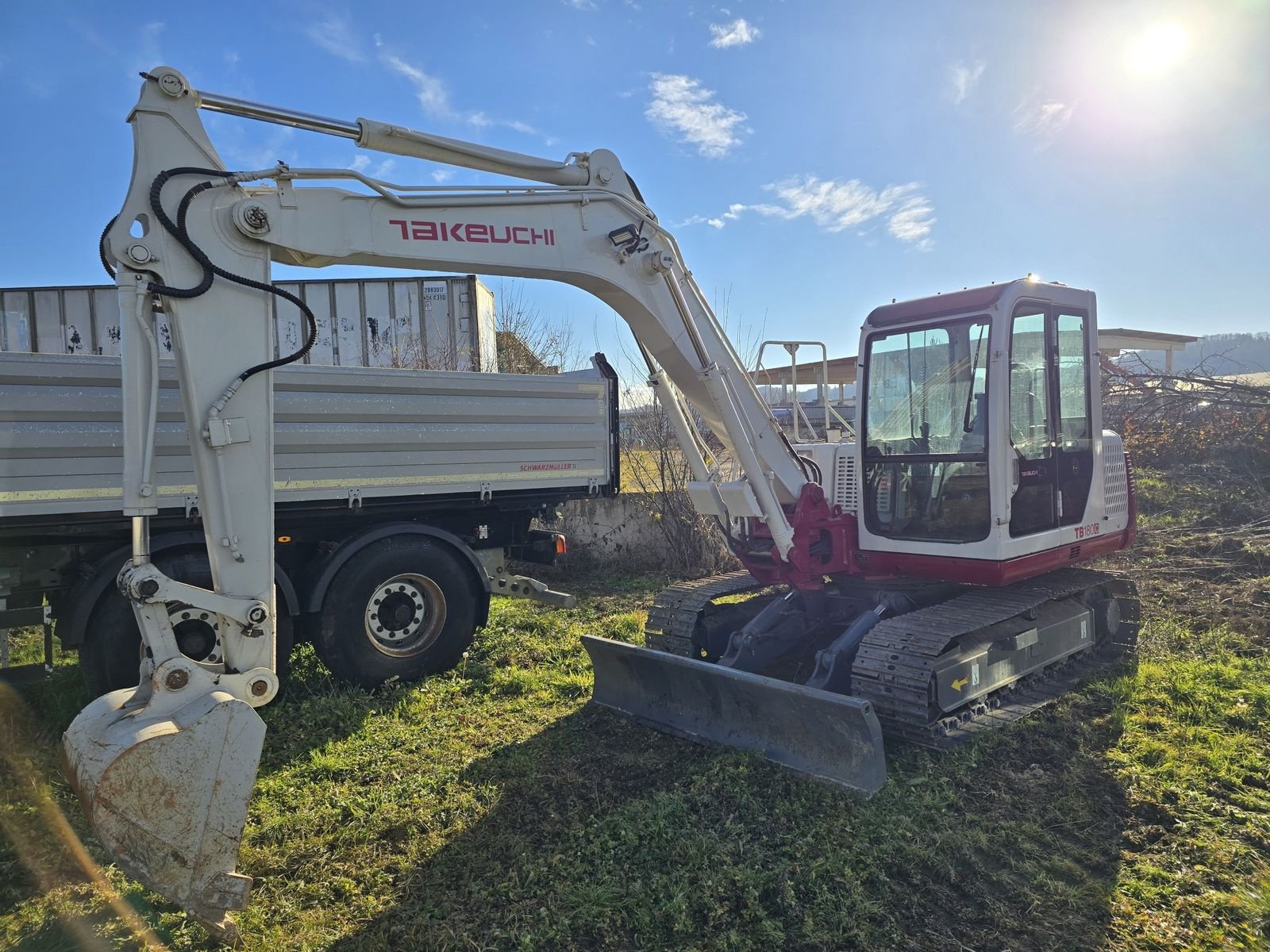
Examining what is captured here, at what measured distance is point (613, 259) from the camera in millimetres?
4227

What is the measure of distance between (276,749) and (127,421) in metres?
2.41

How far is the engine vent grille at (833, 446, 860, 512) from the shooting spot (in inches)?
204

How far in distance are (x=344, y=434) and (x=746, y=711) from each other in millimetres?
3283

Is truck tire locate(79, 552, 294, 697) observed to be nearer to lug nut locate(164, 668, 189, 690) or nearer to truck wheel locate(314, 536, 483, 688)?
truck wheel locate(314, 536, 483, 688)

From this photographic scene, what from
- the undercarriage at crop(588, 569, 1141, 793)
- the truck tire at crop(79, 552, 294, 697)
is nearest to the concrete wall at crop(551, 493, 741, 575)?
the undercarriage at crop(588, 569, 1141, 793)

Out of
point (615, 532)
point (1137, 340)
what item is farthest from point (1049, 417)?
point (1137, 340)

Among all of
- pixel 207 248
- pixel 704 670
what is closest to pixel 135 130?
→ pixel 207 248

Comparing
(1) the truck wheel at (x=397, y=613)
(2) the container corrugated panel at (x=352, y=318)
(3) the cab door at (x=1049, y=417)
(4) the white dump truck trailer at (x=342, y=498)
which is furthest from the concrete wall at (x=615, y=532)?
(3) the cab door at (x=1049, y=417)

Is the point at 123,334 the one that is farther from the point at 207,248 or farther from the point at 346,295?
the point at 346,295

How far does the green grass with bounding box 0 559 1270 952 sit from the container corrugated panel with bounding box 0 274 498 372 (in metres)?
7.57

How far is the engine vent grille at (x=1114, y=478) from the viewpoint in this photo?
568 cm

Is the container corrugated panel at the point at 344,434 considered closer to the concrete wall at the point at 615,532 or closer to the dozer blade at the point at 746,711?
the dozer blade at the point at 746,711

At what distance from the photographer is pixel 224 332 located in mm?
3211

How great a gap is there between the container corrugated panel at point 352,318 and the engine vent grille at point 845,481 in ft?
24.6
